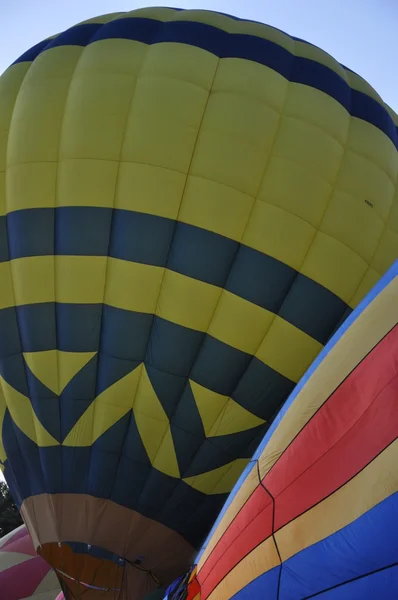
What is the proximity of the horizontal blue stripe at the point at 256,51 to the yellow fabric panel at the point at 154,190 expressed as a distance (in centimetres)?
105

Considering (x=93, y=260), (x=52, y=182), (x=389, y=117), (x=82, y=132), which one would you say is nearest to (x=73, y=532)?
(x=93, y=260)

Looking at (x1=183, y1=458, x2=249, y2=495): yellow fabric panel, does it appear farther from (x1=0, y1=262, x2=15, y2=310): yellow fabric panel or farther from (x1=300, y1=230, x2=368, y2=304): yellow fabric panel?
(x1=0, y1=262, x2=15, y2=310): yellow fabric panel

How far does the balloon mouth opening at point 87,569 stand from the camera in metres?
3.53

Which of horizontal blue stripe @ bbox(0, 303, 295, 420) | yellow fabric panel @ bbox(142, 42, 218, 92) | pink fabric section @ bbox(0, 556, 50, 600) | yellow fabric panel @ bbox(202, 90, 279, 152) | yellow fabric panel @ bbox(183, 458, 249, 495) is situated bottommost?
pink fabric section @ bbox(0, 556, 50, 600)

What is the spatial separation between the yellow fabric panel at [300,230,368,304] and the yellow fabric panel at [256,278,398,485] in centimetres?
140

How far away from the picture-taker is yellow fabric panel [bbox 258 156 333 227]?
142 inches

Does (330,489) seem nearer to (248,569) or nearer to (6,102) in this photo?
(248,569)

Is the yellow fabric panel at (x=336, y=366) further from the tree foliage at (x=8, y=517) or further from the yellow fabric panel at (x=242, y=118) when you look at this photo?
the tree foliage at (x=8, y=517)

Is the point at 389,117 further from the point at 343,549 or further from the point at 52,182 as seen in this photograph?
the point at 343,549

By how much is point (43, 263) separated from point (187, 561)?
2.17 metres

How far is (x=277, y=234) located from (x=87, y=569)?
2.47 meters

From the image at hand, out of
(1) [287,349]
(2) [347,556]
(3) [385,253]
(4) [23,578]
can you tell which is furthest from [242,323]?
(4) [23,578]

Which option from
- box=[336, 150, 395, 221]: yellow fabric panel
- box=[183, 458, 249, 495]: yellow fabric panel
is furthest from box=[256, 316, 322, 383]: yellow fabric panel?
box=[336, 150, 395, 221]: yellow fabric panel

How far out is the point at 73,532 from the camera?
→ 3600mm
